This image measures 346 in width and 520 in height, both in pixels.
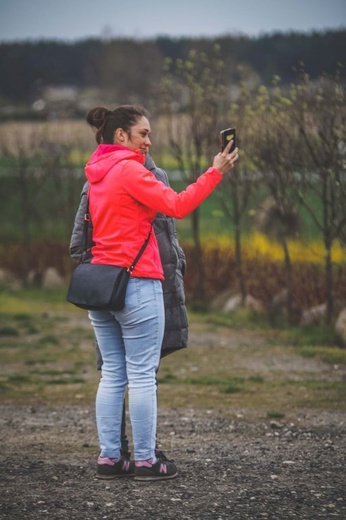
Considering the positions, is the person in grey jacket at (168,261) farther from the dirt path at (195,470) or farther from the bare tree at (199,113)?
the bare tree at (199,113)

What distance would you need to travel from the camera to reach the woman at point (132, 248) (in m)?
5.29

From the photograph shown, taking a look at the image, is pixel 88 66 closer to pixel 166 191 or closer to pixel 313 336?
pixel 313 336

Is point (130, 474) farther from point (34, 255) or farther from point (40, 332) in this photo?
point (34, 255)

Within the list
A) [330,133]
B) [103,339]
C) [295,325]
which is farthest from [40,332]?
[103,339]

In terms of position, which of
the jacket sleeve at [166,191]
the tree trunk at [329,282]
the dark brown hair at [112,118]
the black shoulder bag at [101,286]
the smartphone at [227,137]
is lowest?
the tree trunk at [329,282]

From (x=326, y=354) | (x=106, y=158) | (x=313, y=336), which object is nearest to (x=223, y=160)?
(x=106, y=158)

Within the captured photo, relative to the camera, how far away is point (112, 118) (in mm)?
5473

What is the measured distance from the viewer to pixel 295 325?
13484 millimetres

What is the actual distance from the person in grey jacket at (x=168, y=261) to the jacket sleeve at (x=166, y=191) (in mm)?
251

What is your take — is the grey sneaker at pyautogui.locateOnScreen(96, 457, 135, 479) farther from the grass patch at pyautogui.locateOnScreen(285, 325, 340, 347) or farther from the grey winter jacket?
the grass patch at pyautogui.locateOnScreen(285, 325, 340, 347)

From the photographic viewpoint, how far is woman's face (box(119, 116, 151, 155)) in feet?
17.9

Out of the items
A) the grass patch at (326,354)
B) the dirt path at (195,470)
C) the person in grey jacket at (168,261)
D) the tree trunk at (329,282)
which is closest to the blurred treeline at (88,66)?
the tree trunk at (329,282)

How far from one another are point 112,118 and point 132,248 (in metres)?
0.69

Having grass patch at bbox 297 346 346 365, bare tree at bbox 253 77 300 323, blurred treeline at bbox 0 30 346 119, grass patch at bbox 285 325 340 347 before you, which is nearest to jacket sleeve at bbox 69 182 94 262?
grass patch at bbox 297 346 346 365
